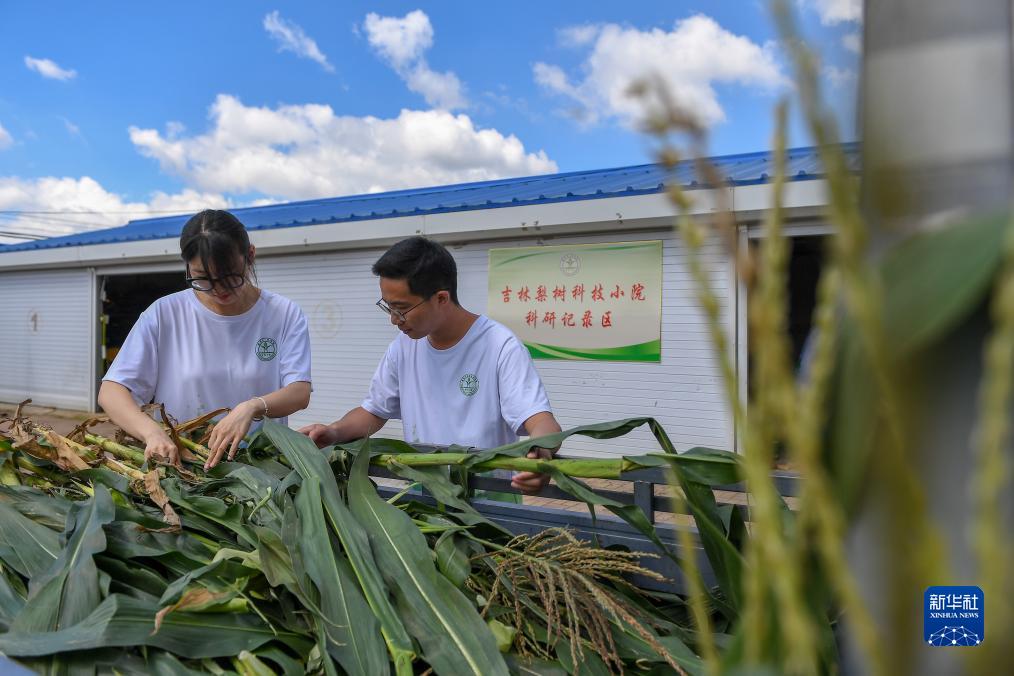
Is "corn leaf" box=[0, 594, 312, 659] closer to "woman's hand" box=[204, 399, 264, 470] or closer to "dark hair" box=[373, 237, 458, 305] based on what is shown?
"woman's hand" box=[204, 399, 264, 470]

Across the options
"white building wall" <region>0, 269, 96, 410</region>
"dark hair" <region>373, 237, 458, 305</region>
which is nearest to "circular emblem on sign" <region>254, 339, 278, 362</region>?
"dark hair" <region>373, 237, 458, 305</region>

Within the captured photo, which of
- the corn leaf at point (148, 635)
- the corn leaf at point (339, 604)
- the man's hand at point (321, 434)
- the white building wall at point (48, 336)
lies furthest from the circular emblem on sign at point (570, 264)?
the white building wall at point (48, 336)

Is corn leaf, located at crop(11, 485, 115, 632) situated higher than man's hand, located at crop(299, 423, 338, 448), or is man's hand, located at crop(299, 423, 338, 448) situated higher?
man's hand, located at crop(299, 423, 338, 448)

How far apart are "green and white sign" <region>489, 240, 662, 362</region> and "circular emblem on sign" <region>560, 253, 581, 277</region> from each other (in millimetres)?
11

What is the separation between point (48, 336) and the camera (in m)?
13.8

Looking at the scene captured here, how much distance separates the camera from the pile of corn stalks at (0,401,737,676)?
1.20m

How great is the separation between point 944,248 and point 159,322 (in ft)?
9.98

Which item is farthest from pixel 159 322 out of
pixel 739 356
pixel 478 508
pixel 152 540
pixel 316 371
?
pixel 316 371

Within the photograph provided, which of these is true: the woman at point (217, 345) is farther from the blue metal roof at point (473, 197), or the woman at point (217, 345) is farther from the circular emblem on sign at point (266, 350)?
the blue metal roof at point (473, 197)

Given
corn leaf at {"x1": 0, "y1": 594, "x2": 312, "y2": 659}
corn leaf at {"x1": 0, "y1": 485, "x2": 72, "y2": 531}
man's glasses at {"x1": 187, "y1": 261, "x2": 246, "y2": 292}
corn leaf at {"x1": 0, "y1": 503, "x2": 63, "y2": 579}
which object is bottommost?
corn leaf at {"x1": 0, "y1": 594, "x2": 312, "y2": 659}

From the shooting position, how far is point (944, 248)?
345 mm

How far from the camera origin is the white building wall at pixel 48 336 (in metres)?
13.2

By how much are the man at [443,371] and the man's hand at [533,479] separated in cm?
75

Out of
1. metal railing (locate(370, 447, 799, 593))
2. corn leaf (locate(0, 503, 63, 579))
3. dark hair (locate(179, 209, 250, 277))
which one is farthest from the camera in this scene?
dark hair (locate(179, 209, 250, 277))
